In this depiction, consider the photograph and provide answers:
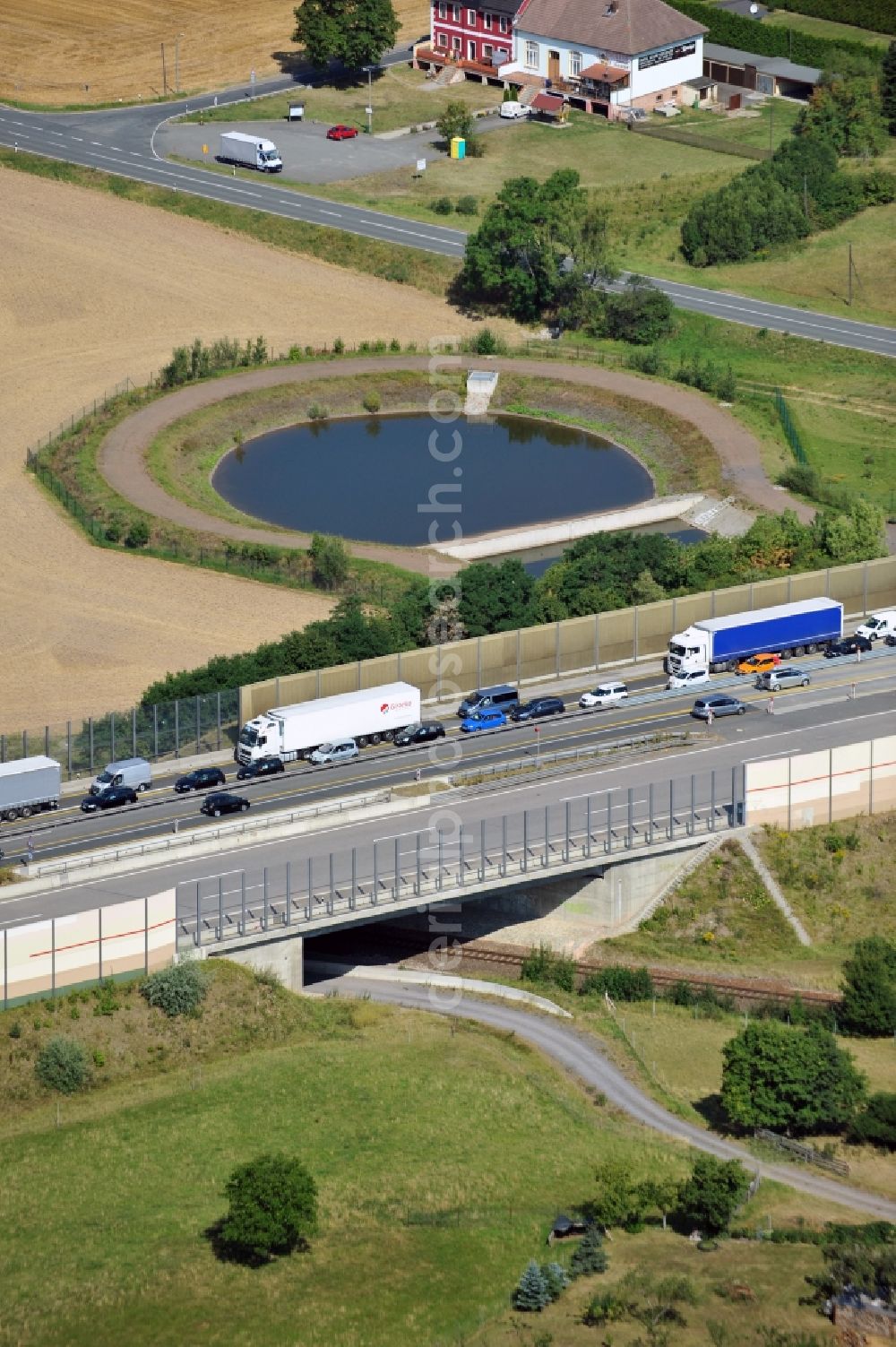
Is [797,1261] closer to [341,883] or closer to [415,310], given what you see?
[341,883]

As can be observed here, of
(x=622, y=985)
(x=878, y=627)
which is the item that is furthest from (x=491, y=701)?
(x=622, y=985)

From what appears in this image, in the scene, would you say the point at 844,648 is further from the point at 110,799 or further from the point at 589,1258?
the point at 589,1258

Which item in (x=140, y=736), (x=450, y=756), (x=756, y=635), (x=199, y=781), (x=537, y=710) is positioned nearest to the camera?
(x=199, y=781)

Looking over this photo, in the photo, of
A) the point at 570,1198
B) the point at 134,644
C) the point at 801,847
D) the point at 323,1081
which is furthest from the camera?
the point at 134,644

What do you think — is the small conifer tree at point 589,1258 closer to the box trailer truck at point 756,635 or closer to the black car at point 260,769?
the black car at point 260,769

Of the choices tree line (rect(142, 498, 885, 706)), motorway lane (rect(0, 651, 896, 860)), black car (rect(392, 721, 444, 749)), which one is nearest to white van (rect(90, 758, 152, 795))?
motorway lane (rect(0, 651, 896, 860))

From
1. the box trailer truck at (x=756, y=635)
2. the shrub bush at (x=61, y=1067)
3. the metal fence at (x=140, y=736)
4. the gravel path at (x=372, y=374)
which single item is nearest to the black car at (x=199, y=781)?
the metal fence at (x=140, y=736)

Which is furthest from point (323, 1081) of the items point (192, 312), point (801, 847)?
point (192, 312)

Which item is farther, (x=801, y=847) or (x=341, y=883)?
(x=801, y=847)
